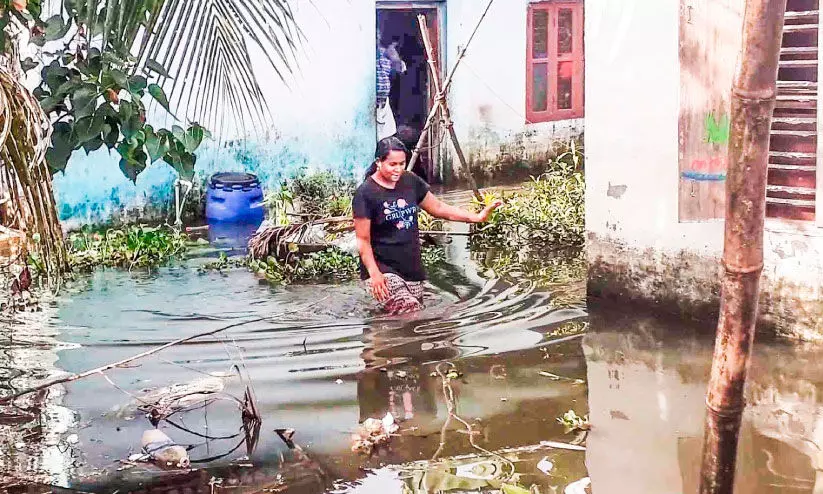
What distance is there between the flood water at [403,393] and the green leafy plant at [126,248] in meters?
1.45

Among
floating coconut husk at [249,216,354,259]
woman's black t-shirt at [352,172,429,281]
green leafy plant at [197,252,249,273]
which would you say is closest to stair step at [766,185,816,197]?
woman's black t-shirt at [352,172,429,281]

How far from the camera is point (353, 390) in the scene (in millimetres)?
5668

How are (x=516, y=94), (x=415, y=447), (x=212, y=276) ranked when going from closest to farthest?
1. (x=415, y=447)
2. (x=212, y=276)
3. (x=516, y=94)

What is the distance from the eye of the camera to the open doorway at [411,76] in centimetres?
1390

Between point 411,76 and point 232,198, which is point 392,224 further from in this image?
point 411,76

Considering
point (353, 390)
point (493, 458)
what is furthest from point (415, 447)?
point (353, 390)

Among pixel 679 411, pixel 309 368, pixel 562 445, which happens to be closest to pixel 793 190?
pixel 679 411

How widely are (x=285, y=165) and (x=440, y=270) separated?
3804 mm

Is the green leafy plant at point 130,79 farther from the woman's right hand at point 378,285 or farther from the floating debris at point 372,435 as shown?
the woman's right hand at point 378,285

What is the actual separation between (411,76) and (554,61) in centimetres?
213

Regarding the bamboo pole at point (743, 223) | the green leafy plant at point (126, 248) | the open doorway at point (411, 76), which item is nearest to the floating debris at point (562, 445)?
the bamboo pole at point (743, 223)

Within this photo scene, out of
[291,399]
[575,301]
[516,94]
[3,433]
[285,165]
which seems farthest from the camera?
[516,94]

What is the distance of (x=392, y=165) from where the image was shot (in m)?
6.66

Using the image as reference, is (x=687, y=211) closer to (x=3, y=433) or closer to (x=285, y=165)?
(x=3, y=433)
